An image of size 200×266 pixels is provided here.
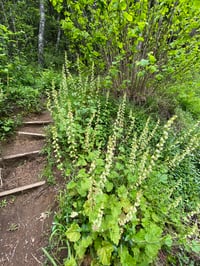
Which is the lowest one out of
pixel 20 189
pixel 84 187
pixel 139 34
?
pixel 20 189

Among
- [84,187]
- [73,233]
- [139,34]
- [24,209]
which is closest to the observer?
[73,233]

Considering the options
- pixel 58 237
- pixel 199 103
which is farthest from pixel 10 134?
pixel 199 103

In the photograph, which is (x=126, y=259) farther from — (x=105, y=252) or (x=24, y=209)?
(x=24, y=209)

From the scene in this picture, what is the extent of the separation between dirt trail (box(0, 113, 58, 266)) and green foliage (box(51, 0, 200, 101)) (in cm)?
221

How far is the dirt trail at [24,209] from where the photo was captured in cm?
211

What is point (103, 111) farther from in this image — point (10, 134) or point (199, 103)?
point (199, 103)

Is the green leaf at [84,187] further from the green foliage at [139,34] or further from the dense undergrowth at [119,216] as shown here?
the green foliage at [139,34]

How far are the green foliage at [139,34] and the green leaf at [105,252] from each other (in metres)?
2.39

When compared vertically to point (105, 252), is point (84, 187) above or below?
above

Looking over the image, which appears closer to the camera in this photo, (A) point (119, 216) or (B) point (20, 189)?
(A) point (119, 216)

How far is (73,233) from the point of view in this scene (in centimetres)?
185

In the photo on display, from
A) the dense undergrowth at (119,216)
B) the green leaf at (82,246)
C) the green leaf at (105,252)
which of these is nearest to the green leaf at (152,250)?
the dense undergrowth at (119,216)

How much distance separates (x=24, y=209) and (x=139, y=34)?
373 centimetres

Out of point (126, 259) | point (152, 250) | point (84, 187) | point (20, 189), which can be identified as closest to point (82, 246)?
point (126, 259)
